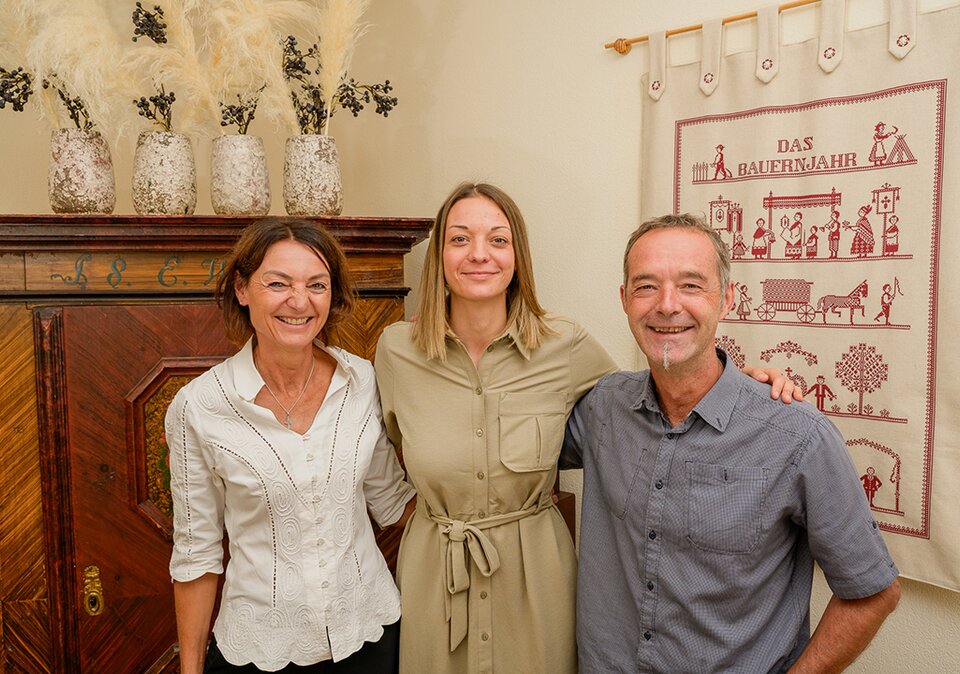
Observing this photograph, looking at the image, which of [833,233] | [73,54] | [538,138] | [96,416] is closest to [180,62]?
[73,54]

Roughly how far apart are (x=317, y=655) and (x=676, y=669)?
0.70 metres

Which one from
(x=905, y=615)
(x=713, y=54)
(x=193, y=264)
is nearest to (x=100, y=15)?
(x=193, y=264)

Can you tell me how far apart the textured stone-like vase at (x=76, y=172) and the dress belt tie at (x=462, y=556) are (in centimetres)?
120

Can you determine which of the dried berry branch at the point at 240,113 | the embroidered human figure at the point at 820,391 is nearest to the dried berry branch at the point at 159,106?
the dried berry branch at the point at 240,113

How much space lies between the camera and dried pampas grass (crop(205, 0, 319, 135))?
199 centimetres

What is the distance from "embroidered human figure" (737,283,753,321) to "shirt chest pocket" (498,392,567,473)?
21.5 inches

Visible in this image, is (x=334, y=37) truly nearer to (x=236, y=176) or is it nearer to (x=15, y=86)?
(x=236, y=176)

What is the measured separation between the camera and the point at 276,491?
151 centimetres

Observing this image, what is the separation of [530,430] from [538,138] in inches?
43.4

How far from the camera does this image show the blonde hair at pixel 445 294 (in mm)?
1699

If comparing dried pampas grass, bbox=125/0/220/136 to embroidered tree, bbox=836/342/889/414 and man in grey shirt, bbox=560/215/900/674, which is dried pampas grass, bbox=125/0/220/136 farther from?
embroidered tree, bbox=836/342/889/414

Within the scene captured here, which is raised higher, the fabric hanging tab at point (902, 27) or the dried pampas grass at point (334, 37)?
the dried pampas grass at point (334, 37)

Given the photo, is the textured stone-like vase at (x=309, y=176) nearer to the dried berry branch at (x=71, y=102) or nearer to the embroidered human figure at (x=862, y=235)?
the dried berry branch at (x=71, y=102)

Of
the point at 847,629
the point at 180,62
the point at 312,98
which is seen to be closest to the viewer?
the point at 847,629
